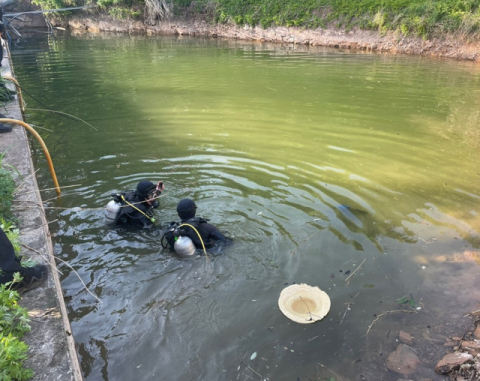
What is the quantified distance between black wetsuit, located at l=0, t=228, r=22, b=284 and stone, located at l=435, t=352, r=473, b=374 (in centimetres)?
364

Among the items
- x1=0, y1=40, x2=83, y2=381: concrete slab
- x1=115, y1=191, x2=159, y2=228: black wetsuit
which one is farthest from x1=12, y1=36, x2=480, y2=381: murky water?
x1=0, y1=40, x2=83, y2=381: concrete slab

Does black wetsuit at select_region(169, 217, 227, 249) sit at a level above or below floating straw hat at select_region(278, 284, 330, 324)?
above

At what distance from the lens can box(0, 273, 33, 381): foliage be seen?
2250mm

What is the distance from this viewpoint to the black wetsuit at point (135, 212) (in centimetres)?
485

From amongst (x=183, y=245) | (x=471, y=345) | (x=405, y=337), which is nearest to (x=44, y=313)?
(x=183, y=245)

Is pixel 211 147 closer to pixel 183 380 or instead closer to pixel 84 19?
pixel 183 380

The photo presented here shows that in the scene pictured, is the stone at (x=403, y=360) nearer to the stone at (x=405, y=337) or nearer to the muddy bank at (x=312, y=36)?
the stone at (x=405, y=337)

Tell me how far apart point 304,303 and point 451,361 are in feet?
4.42

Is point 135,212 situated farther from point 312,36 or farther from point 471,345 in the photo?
point 312,36

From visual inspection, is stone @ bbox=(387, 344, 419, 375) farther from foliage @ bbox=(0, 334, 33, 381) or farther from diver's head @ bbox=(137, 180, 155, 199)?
diver's head @ bbox=(137, 180, 155, 199)

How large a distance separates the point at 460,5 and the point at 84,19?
2723cm

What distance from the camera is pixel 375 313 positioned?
12.3ft

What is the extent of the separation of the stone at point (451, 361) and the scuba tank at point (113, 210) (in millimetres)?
3905

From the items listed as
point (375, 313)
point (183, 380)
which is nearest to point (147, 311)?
point (183, 380)
